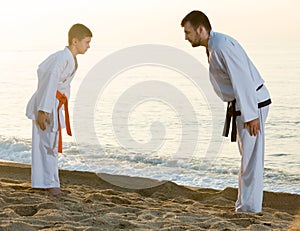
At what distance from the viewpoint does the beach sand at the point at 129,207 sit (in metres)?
3.78

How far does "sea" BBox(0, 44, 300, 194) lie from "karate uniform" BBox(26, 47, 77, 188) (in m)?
2.56

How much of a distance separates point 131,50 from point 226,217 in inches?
774

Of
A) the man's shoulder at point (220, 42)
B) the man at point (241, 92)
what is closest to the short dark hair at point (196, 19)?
the man at point (241, 92)

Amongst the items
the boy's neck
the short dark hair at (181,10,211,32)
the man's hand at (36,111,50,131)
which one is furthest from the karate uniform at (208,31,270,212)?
the man's hand at (36,111,50,131)

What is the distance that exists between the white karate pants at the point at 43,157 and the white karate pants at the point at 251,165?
5.20 feet

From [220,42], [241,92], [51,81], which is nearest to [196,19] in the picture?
[220,42]

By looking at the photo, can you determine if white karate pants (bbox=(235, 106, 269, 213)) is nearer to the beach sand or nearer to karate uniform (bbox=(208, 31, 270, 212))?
karate uniform (bbox=(208, 31, 270, 212))

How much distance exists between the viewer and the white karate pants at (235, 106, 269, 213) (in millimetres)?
4375

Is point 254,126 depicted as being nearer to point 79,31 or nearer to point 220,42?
point 220,42

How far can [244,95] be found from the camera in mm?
4242

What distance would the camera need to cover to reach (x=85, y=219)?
384 centimetres

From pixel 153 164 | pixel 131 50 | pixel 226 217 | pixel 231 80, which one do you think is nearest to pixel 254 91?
pixel 231 80

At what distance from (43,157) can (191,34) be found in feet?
5.55

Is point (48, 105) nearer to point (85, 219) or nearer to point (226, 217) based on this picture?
point (85, 219)
